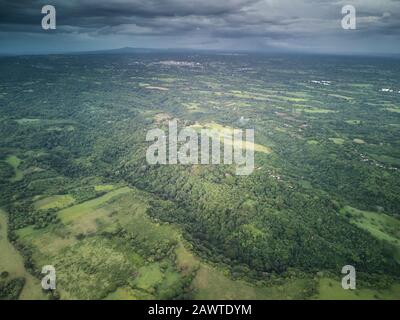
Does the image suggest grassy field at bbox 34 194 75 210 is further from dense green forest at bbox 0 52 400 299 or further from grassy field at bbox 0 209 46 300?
grassy field at bbox 0 209 46 300

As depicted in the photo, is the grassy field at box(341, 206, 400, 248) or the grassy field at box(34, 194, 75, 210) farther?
the grassy field at box(34, 194, 75, 210)

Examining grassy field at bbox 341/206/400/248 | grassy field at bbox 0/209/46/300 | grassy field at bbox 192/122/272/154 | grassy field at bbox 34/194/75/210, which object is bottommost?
grassy field at bbox 0/209/46/300

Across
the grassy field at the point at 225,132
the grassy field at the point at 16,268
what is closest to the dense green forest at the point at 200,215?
the grassy field at the point at 16,268

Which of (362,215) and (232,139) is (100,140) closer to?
(232,139)

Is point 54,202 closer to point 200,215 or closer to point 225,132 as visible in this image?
point 200,215

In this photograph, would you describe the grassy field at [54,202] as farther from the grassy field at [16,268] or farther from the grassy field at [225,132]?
the grassy field at [225,132]

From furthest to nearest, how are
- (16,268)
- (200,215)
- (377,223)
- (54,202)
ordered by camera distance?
(54,202) < (200,215) < (377,223) < (16,268)

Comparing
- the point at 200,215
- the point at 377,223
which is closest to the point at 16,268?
the point at 200,215

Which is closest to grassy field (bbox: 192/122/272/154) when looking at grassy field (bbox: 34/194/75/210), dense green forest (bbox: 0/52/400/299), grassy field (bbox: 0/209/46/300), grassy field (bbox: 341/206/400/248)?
dense green forest (bbox: 0/52/400/299)

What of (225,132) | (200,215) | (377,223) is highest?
→ (225,132)

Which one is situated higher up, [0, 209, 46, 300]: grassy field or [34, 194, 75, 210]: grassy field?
[34, 194, 75, 210]: grassy field
